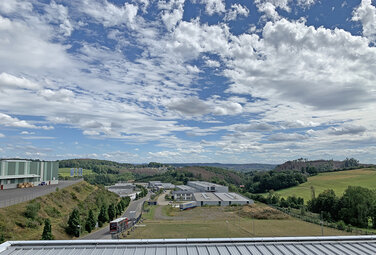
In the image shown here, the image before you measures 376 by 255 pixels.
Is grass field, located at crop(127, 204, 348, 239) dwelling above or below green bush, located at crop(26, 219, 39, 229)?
below

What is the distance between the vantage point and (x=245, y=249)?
14.1 m

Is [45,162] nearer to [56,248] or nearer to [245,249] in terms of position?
[56,248]

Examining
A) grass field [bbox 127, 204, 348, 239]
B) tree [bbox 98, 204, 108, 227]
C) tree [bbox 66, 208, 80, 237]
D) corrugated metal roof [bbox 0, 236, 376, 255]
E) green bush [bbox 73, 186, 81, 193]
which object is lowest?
grass field [bbox 127, 204, 348, 239]

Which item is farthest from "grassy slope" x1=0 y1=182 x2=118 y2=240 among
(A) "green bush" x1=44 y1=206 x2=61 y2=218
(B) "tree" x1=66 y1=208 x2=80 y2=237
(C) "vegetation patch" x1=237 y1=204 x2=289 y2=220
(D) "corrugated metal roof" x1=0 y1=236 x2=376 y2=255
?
(C) "vegetation patch" x1=237 y1=204 x2=289 y2=220

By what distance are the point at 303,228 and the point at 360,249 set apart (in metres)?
49.4

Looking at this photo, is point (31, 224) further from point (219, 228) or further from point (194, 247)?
point (194, 247)

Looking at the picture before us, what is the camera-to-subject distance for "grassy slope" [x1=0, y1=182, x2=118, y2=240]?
34844 mm

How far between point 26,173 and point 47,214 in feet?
110

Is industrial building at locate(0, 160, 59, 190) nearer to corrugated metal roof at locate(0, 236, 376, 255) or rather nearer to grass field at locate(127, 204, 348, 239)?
grass field at locate(127, 204, 348, 239)

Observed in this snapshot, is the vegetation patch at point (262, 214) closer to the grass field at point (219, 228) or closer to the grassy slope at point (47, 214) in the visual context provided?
the grass field at point (219, 228)

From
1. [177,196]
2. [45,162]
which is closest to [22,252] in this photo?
[45,162]

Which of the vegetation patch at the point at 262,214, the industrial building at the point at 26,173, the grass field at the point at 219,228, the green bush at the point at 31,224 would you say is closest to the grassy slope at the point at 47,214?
the green bush at the point at 31,224

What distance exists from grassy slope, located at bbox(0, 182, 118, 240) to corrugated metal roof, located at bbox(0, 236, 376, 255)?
969 inches

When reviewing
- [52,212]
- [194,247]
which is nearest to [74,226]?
[52,212]
